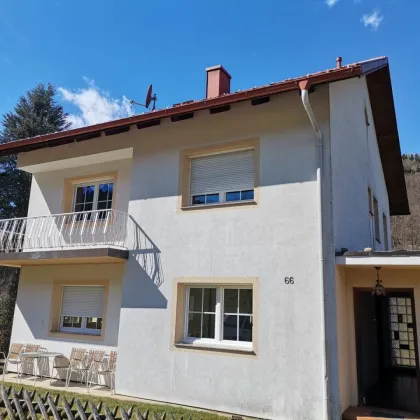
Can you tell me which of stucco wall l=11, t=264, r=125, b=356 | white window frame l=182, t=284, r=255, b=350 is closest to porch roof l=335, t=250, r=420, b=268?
white window frame l=182, t=284, r=255, b=350

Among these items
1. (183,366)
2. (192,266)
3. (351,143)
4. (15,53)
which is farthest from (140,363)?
(15,53)

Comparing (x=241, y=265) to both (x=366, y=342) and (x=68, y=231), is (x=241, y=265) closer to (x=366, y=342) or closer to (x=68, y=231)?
(x=366, y=342)

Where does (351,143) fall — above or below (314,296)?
above

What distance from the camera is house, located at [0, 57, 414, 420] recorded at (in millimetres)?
8180

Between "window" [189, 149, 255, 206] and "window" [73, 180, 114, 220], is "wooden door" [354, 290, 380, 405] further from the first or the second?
"window" [73, 180, 114, 220]

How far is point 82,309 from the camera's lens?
1238cm

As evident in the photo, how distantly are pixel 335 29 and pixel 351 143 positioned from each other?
3327 mm

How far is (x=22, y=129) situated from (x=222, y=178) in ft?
70.0

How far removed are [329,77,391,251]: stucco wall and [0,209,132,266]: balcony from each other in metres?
5.53

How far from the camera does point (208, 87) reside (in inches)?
495

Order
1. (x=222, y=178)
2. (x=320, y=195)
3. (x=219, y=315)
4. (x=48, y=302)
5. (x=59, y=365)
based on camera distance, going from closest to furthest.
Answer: (x=320, y=195) < (x=219, y=315) < (x=222, y=178) < (x=59, y=365) < (x=48, y=302)

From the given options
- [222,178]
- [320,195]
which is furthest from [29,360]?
[320,195]

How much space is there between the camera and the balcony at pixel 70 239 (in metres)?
10.8

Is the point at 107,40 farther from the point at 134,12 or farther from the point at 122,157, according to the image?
the point at 122,157
